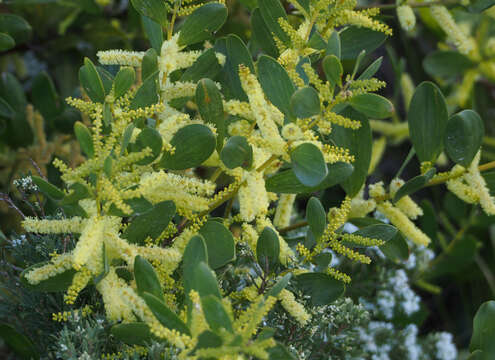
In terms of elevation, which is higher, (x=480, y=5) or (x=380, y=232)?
(x=480, y=5)

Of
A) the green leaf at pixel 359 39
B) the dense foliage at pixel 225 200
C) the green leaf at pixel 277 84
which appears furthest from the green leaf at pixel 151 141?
the green leaf at pixel 359 39

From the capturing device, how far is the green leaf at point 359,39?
74 centimetres

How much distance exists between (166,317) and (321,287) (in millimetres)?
212

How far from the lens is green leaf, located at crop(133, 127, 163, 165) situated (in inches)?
20.2

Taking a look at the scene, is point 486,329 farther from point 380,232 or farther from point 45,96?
point 45,96

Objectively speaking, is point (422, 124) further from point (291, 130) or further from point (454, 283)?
point (454, 283)

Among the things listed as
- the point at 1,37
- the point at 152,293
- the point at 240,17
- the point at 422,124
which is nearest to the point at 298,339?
the point at 152,293

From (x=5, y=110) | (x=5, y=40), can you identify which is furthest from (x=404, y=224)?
(x=5, y=110)

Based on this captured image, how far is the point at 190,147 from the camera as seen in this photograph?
0.56 metres

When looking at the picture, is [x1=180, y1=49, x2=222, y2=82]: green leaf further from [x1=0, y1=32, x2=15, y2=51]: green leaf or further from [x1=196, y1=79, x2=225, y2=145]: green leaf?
[x1=0, y1=32, x2=15, y2=51]: green leaf

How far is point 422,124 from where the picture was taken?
729 mm

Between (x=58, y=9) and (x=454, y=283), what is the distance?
1090 mm

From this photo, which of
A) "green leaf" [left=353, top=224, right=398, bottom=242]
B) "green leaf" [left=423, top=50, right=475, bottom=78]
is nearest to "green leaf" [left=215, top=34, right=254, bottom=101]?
"green leaf" [left=353, top=224, right=398, bottom=242]

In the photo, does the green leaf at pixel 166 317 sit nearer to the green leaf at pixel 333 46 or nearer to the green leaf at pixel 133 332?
the green leaf at pixel 133 332
